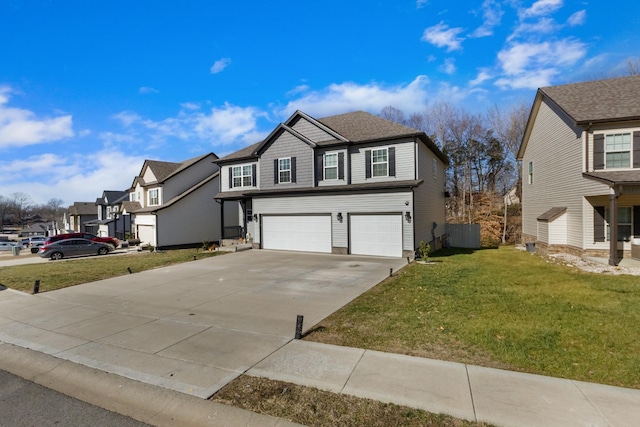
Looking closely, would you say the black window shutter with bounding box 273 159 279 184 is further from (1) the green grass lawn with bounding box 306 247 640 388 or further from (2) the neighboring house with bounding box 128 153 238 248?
(1) the green grass lawn with bounding box 306 247 640 388

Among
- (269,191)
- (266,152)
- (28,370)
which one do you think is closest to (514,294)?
(28,370)

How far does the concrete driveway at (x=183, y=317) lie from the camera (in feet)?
16.7

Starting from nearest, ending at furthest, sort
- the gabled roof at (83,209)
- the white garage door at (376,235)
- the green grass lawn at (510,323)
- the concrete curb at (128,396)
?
the concrete curb at (128,396)
the green grass lawn at (510,323)
the white garage door at (376,235)
the gabled roof at (83,209)

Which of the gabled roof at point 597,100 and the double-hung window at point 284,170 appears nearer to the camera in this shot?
the gabled roof at point 597,100

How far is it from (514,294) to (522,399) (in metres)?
5.82

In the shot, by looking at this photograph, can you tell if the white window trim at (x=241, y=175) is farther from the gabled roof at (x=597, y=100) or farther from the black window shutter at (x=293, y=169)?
the gabled roof at (x=597, y=100)

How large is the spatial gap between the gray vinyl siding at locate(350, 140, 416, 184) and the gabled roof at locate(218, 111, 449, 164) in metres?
0.42

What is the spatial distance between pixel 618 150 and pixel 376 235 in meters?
11.5

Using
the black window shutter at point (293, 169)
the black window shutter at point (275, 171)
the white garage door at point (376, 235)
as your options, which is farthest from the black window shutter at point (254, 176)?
the white garage door at point (376, 235)

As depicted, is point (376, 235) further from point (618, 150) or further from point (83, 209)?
point (83, 209)

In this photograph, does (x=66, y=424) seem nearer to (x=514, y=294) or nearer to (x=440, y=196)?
(x=514, y=294)

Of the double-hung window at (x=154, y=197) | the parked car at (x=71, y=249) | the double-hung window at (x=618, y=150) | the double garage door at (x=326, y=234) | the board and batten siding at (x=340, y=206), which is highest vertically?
the double-hung window at (x=618, y=150)

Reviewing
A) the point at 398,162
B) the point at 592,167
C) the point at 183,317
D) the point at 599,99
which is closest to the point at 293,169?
the point at 398,162

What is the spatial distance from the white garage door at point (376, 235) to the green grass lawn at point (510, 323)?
5702 mm
